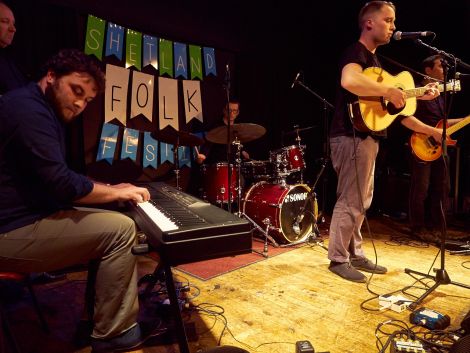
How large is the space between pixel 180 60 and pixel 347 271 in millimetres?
3673

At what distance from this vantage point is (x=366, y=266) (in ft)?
10.2

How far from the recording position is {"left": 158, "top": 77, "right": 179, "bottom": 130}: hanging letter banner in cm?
491

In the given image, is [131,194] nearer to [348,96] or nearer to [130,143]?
[348,96]

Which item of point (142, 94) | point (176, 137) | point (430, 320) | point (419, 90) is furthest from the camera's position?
point (142, 94)

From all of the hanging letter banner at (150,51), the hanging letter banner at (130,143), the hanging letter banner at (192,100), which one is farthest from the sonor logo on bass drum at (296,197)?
the hanging letter banner at (150,51)

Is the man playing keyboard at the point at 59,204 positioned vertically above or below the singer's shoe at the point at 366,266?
above

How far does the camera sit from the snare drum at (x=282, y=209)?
4094 millimetres

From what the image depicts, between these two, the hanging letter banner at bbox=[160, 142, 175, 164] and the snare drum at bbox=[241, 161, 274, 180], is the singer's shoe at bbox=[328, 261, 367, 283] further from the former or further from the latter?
the hanging letter banner at bbox=[160, 142, 175, 164]

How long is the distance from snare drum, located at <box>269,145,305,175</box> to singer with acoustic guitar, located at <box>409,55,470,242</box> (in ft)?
4.65

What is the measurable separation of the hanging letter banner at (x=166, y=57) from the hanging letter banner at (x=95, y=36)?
83 cm

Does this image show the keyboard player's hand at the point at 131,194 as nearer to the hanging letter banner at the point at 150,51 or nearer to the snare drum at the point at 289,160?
the snare drum at the point at 289,160

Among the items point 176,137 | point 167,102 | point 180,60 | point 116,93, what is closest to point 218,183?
point 176,137

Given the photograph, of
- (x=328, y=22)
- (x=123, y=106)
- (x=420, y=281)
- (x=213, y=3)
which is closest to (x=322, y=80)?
(x=328, y=22)

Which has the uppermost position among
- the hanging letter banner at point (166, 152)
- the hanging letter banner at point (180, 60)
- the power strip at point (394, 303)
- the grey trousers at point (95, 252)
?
the hanging letter banner at point (180, 60)
